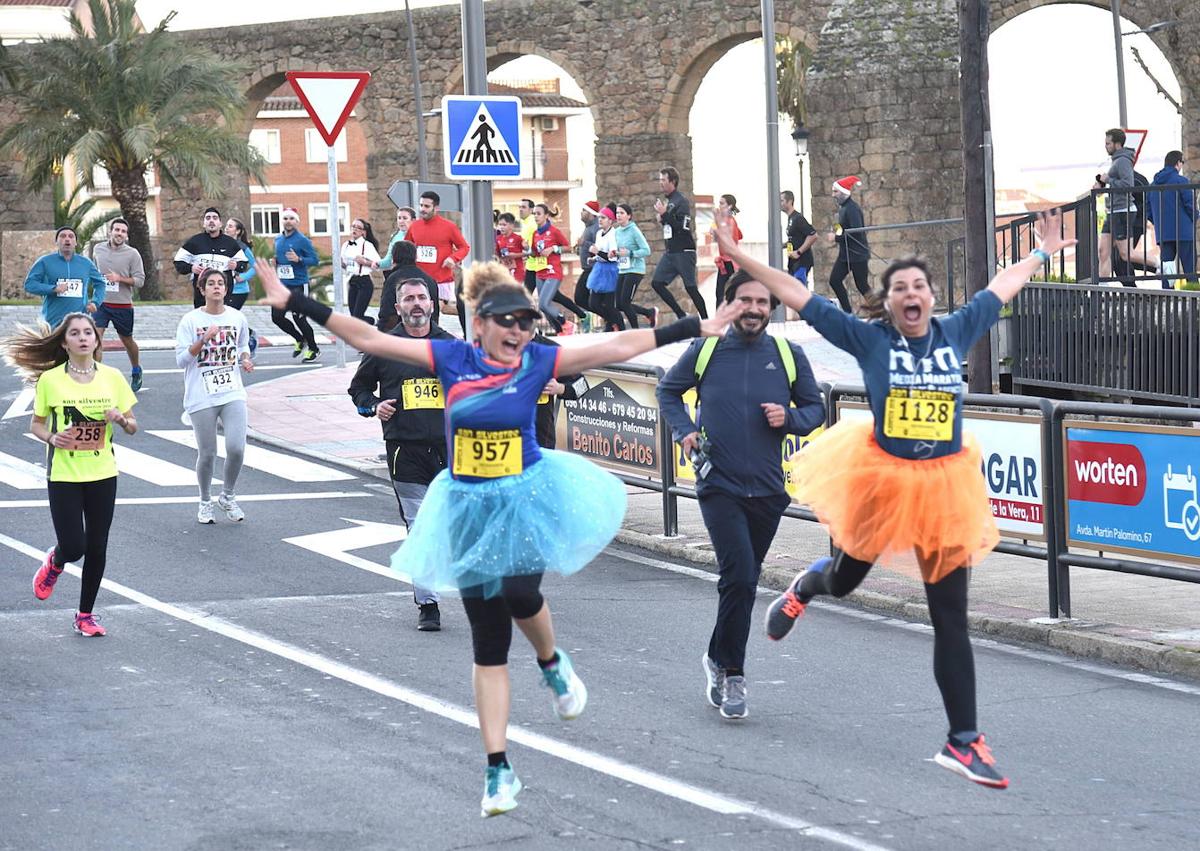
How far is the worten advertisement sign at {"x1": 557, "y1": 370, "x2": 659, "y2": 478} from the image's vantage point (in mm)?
13648

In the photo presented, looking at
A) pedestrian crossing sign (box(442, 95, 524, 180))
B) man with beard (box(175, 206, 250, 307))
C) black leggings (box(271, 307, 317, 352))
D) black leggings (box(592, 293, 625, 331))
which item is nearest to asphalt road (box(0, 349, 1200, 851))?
pedestrian crossing sign (box(442, 95, 524, 180))

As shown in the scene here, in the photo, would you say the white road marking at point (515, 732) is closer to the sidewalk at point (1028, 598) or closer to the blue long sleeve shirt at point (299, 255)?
the sidewalk at point (1028, 598)

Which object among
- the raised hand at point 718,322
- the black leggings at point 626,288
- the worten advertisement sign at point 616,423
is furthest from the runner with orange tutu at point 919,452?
the black leggings at point 626,288

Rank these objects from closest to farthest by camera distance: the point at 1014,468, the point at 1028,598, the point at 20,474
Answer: the point at 1014,468 < the point at 1028,598 < the point at 20,474

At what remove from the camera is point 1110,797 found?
648cm

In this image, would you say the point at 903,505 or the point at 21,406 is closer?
the point at 903,505

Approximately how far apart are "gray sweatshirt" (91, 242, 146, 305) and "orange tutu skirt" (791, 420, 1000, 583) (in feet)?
47.1

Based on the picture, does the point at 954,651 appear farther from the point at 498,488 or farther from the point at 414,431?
Answer: the point at 414,431

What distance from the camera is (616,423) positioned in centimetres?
1416

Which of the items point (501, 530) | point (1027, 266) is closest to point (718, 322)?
point (501, 530)

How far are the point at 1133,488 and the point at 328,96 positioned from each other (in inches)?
485

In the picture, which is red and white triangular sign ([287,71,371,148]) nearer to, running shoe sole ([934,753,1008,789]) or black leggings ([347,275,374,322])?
black leggings ([347,275,374,322])

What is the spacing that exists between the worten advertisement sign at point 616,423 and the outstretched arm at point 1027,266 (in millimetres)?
6276

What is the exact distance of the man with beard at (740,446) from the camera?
25.8 ft
